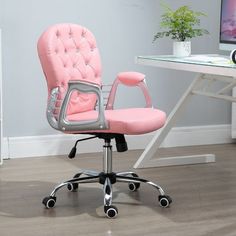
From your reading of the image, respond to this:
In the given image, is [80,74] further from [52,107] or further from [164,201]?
[164,201]

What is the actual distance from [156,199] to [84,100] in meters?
0.69

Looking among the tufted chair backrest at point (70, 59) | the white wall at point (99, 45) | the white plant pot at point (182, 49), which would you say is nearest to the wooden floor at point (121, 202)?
Answer: the white wall at point (99, 45)

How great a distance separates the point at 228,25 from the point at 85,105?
3.62 ft

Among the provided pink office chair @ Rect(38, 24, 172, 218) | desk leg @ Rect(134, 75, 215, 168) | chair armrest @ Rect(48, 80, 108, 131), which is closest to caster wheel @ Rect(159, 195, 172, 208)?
pink office chair @ Rect(38, 24, 172, 218)

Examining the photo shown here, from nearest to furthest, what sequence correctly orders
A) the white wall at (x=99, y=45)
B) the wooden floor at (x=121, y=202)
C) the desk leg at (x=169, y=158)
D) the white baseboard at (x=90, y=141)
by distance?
the wooden floor at (x=121, y=202)
the desk leg at (x=169, y=158)
the white wall at (x=99, y=45)
the white baseboard at (x=90, y=141)

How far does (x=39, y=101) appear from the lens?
4.27 m

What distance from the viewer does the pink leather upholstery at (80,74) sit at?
287 centimetres

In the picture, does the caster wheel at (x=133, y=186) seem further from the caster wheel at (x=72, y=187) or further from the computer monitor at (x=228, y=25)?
the computer monitor at (x=228, y=25)

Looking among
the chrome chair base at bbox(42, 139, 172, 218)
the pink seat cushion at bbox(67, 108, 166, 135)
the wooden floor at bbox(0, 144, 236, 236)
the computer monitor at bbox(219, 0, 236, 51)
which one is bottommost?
the wooden floor at bbox(0, 144, 236, 236)

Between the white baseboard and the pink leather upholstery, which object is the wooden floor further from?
the pink leather upholstery

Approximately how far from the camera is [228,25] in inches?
142

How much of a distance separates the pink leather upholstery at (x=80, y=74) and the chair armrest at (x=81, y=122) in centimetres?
4

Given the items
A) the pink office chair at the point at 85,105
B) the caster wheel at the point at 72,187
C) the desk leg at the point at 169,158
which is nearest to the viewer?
the pink office chair at the point at 85,105

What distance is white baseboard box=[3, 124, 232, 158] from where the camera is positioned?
4.26 meters
